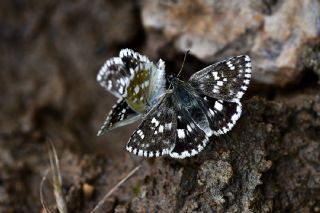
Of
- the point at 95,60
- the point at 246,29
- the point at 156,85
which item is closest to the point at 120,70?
the point at 156,85

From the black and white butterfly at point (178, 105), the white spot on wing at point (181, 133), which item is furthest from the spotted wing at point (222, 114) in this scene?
the white spot on wing at point (181, 133)

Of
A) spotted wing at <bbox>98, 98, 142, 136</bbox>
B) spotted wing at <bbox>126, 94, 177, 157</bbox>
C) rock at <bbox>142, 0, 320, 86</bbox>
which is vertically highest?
rock at <bbox>142, 0, 320, 86</bbox>

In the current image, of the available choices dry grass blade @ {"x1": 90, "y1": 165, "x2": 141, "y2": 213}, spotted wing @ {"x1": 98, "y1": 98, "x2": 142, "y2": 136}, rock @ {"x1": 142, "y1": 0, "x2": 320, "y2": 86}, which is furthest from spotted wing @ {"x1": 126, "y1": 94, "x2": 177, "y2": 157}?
rock @ {"x1": 142, "y1": 0, "x2": 320, "y2": 86}

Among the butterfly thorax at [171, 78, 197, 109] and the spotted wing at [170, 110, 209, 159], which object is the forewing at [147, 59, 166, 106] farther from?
the spotted wing at [170, 110, 209, 159]

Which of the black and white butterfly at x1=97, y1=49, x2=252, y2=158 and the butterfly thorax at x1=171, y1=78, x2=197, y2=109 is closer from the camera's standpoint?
the black and white butterfly at x1=97, y1=49, x2=252, y2=158

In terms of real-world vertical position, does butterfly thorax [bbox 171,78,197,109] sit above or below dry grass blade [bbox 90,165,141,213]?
above

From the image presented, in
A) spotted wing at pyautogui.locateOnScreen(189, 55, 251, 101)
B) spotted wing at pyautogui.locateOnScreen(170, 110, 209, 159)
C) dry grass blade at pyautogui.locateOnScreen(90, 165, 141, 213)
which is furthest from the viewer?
dry grass blade at pyautogui.locateOnScreen(90, 165, 141, 213)

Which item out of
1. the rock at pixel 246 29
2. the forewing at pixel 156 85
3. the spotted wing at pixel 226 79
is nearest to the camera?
the spotted wing at pixel 226 79

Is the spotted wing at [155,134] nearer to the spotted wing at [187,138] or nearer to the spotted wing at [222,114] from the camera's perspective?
the spotted wing at [187,138]
